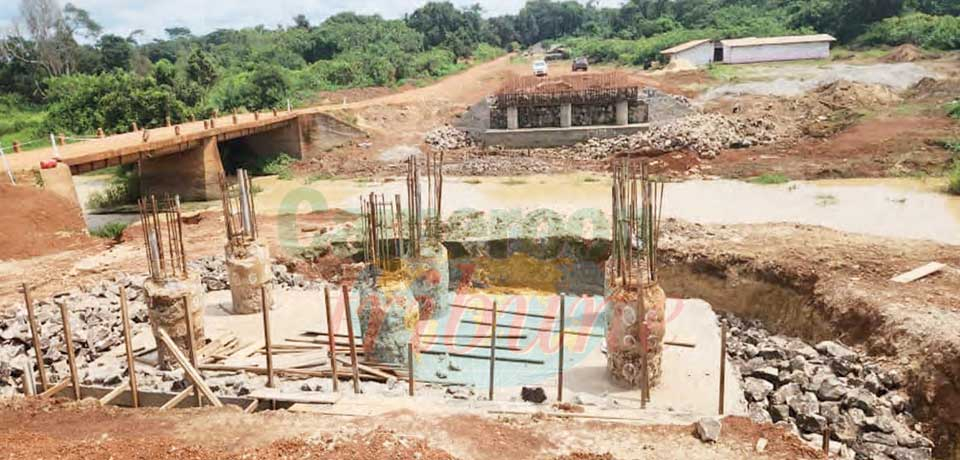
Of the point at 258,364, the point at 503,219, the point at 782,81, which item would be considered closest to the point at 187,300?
the point at 258,364

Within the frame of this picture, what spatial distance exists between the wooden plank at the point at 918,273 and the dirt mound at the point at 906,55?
35698 mm

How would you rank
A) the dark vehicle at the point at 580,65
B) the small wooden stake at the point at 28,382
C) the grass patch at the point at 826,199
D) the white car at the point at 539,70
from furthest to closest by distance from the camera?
1. the dark vehicle at the point at 580,65
2. the white car at the point at 539,70
3. the grass patch at the point at 826,199
4. the small wooden stake at the point at 28,382

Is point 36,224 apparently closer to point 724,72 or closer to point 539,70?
point 539,70

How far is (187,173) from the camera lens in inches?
961

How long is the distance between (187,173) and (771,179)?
20.6m

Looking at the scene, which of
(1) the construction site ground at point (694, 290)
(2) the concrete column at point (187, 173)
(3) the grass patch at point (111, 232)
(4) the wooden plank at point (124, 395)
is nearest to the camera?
(1) the construction site ground at point (694, 290)

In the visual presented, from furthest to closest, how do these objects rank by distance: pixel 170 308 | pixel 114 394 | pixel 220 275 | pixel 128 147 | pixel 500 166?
1. pixel 500 166
2. pixel 128 147
3. pixel 220 275
4. pixel 170 308
5. pixel 114 394

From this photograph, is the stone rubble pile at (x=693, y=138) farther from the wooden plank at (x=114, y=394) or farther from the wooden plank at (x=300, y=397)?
the wooden plank at (x=114, y=394)

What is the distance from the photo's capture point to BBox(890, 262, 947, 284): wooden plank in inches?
451

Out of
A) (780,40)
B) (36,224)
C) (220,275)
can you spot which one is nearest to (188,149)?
(36,224)

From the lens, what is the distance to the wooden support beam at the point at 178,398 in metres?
7.29

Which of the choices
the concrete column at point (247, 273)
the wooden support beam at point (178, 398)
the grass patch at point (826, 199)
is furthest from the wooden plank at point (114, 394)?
the grass patch at point (826, 199)

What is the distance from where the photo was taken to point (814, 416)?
8156mm

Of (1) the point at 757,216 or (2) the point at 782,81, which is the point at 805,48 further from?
(1) the point at 757,216
